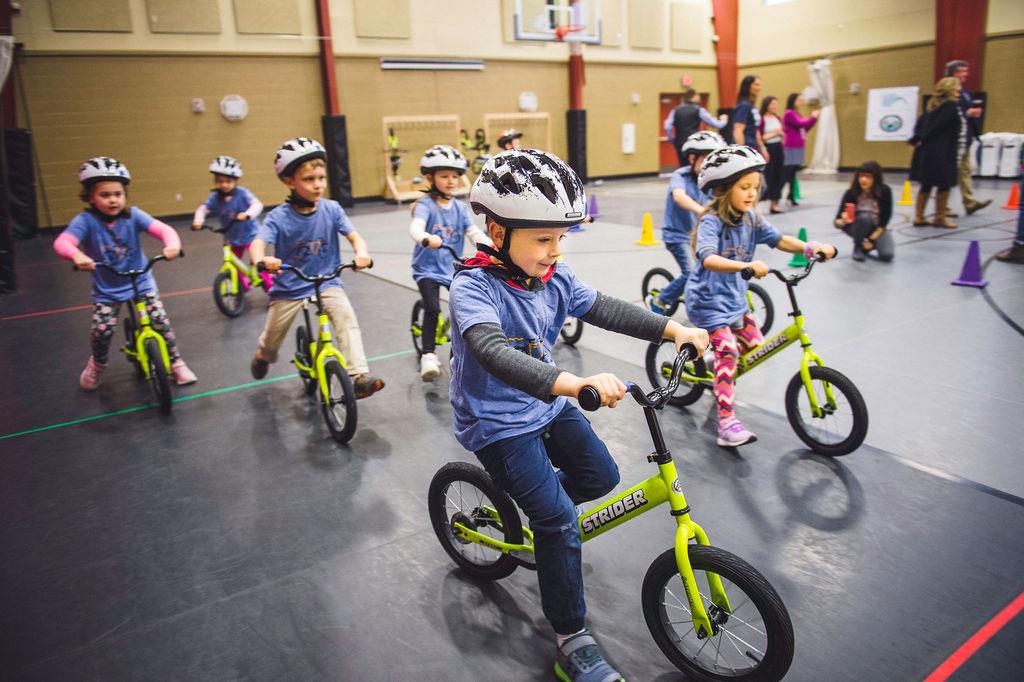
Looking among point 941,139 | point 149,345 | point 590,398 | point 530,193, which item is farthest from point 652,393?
point 941,139

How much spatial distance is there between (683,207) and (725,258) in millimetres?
1687

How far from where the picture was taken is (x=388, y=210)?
605 inches

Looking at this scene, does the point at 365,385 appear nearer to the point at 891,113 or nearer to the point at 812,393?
the point at 812,393

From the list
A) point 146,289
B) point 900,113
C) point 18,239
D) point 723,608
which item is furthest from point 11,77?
point 900,113

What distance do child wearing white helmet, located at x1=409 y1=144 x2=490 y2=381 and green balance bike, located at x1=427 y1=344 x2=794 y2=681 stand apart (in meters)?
2.18

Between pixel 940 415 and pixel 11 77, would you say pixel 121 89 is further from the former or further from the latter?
pixel 940 415

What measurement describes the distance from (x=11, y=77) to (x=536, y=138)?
12089mm

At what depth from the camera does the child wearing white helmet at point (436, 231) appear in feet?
15.3

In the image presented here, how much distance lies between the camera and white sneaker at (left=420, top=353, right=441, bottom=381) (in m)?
4.74

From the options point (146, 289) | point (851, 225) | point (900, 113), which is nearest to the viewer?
point (146, 289)

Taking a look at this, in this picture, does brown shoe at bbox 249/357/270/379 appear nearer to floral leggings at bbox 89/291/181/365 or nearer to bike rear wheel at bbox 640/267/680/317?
floral leggings at bbox 89/291/181/365

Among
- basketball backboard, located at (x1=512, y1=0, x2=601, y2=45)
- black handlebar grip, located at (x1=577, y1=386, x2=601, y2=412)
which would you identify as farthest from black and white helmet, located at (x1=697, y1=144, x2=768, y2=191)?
basketball backboard, located at (x1=512, y1=0, x2=601, y2=45)

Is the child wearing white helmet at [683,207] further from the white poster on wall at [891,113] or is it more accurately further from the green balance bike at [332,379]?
the white poster on wall at [891,113]

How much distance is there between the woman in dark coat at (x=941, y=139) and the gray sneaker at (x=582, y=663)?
9.38 meters
